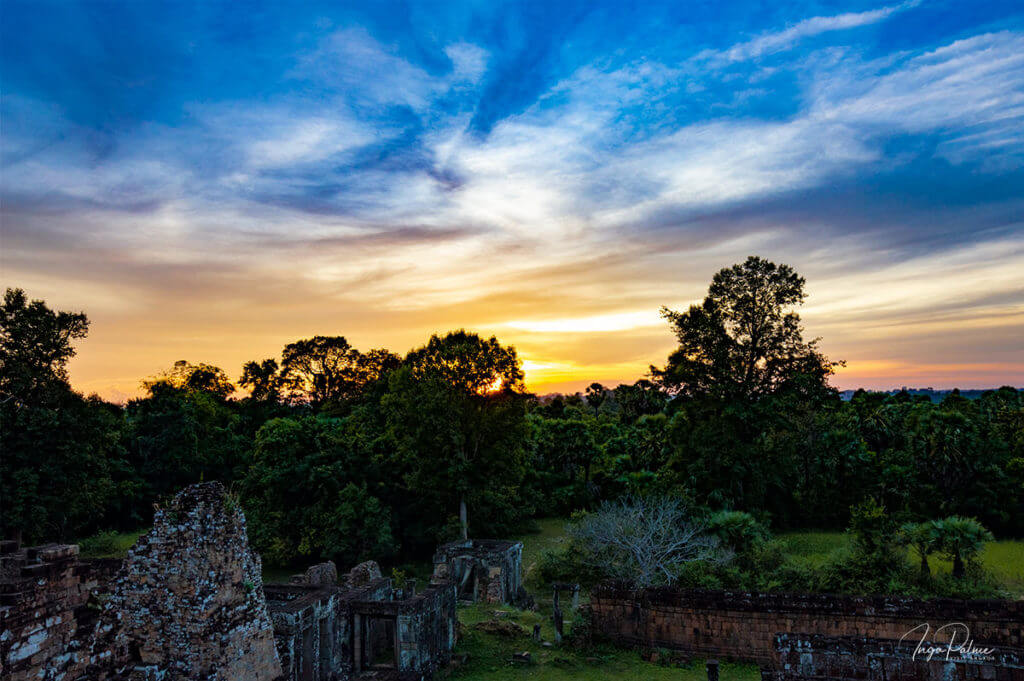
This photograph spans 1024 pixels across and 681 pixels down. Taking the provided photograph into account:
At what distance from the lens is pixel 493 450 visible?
27.8m

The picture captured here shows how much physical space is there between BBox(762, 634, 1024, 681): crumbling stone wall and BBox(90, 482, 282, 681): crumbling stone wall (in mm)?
5906

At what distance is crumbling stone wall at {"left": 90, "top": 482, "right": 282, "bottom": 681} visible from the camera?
19.2 feet

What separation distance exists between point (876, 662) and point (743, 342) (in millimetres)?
20373

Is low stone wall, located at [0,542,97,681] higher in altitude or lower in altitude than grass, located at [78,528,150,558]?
higher

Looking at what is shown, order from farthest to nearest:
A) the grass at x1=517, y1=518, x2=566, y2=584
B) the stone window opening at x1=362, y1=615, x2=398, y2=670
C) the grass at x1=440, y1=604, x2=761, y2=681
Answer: the grass at x1=517, y1=518, x2=566, y2=584 → the stone window opening at x1=362, y1=615, x2=398, y2=670 → the grass at x1=440, y1=604, x2=761, y2=681

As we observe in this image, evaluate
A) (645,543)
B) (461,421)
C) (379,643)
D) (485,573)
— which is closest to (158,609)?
(379,643)

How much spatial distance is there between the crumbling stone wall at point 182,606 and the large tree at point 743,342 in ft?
74.6

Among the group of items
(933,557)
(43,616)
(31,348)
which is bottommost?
(933,557)

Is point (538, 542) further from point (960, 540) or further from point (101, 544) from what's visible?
point (101, 544)

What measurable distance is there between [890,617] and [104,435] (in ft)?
96.5

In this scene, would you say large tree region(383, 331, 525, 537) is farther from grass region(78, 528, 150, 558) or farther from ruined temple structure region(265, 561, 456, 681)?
grass region(78, 528, 150, 558)

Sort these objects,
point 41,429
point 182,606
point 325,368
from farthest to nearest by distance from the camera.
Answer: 1. point 325,368
2. point 41,429
3. point 182,606

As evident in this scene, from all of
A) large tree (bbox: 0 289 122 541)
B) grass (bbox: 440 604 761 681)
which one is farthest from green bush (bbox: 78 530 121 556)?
grass (bbox: 440 604 761 681)

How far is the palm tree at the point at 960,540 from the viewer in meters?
16.3
